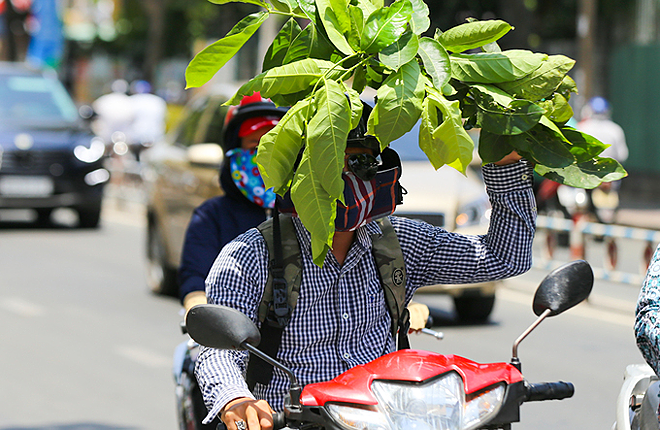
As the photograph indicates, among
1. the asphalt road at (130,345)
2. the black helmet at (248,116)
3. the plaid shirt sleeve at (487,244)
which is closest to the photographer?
the plaid shirt sleeve at (487,244)

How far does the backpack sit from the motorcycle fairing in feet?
1.35

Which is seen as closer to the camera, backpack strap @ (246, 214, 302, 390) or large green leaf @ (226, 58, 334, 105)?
large green leaf @ (226, 58, 334, 105)

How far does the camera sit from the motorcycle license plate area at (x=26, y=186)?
1453cm

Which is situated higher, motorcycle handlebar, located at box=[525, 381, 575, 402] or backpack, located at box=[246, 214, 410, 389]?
backpack, located at box=[246, 214, 410, 389]

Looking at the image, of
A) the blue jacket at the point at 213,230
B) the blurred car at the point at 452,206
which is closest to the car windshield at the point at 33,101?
the blurred car at the point at 452,206

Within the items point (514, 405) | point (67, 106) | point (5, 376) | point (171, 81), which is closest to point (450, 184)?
point (5, 376)

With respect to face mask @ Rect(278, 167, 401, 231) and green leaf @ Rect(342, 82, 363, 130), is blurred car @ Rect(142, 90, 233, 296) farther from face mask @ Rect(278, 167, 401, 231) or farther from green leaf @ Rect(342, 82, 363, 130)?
green leaf @ Rect(342, 82, 363, 130)

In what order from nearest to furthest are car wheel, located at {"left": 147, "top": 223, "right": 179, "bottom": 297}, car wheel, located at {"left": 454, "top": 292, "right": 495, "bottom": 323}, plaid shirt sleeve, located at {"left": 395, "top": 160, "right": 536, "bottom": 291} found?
plaid shirt sleeve, located at {"left": 395, "top": 160, "right": 536, "bottom": 291} < car wheel, located at {"left": 454, "top": 292, "right": 495, "bottom": 323} < car wheel, located at {"left": 147, "top": 223, "right": 179, "bottom": 297}

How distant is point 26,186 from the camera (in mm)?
14648

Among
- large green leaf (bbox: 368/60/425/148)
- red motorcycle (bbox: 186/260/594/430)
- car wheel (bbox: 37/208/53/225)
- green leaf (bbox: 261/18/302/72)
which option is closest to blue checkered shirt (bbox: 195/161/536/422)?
red motorcycle (bbox: 186/260/594/430)

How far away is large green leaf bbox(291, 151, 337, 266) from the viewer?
2.43m

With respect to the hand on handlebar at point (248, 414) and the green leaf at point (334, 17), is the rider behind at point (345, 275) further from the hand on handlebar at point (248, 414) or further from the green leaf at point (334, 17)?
the green leaf at point (334, 17)

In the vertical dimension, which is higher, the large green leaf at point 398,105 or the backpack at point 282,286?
the large green leaf at point 398,105

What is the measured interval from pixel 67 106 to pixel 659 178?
11661mm
